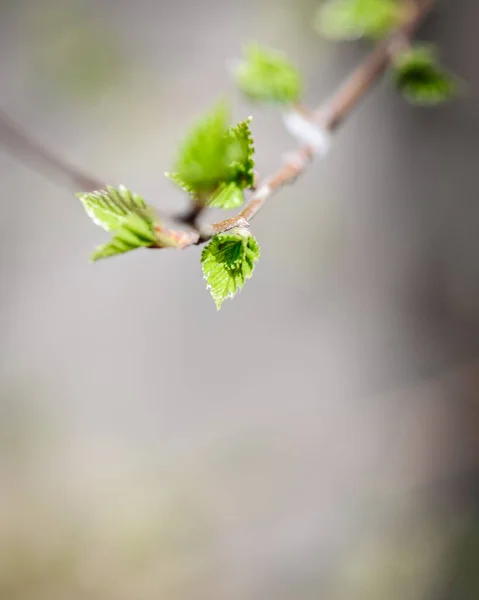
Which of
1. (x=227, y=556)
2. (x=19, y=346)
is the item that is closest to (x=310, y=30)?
(x=19, y=346)

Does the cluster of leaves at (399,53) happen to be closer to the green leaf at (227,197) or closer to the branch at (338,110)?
the branch at (338,110)

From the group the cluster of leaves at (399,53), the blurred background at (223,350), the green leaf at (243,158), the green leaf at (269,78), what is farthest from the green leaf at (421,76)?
the blurred background at (223,350)

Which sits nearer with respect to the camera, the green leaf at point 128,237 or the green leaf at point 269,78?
the green leaf at point 128,237

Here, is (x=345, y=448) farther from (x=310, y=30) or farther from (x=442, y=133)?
(x=310, y=30)

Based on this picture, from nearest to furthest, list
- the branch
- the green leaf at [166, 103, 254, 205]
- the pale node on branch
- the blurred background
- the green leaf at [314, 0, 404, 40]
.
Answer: the green leaf at [166, 103, 254, 205], the branch, the pale node on branch, the green leaf at [314, 0, 404, 40], the blurred background

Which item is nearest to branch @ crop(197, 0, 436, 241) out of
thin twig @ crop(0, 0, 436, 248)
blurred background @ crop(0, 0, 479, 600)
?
thin twig @ crop(0, 0, 436, 248)

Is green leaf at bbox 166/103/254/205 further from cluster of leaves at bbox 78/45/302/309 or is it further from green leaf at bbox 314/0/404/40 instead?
green leaf at bbox 314/0/404/40
